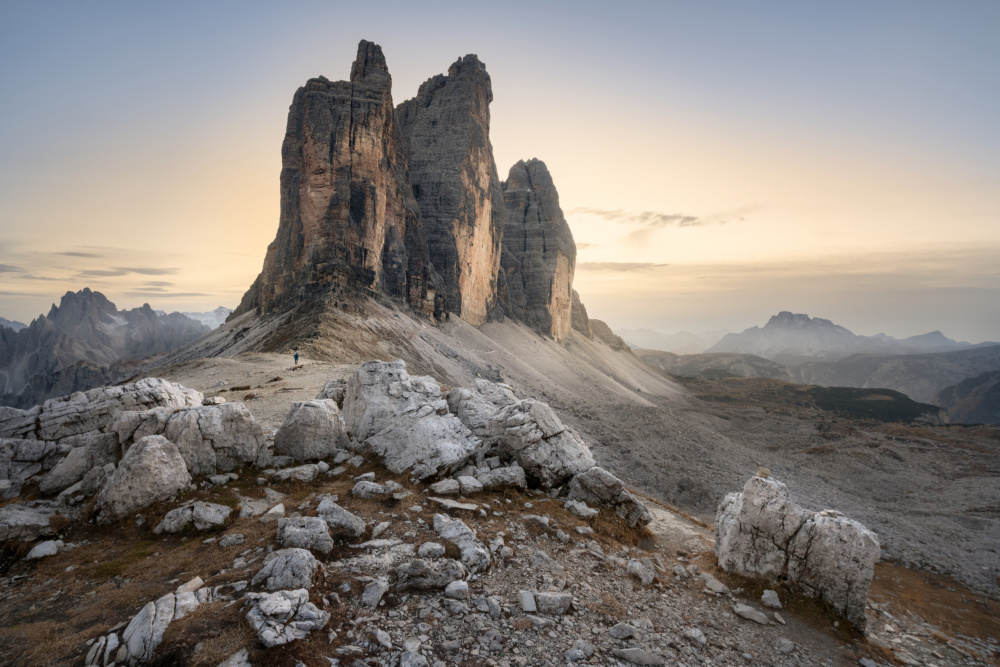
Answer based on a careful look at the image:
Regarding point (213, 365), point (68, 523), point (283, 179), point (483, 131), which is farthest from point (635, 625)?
point (483, 131)

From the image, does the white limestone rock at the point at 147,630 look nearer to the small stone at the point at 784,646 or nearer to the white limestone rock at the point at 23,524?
the white limestone rock at the point at 23,524

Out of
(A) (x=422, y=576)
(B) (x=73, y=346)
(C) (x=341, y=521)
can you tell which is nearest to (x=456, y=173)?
(C) (x=341, y=521)

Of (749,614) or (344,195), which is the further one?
(344,195)

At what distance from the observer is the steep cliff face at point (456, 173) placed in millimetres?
69750

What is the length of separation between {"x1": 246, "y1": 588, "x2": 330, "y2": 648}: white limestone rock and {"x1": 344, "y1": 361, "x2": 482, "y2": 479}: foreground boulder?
5.47 m

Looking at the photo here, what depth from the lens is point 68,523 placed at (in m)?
8.00

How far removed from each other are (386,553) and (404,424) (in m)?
5.12

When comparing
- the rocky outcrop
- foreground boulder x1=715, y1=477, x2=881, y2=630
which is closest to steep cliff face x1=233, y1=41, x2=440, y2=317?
foreground boulder x1=715, y1=477, x2=881, y2=630

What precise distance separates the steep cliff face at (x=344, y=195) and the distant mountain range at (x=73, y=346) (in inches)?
2824

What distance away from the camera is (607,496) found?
37.3 ft

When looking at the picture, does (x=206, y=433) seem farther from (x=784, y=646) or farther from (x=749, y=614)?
(x=784, y=646)

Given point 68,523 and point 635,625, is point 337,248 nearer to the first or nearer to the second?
point 68,523

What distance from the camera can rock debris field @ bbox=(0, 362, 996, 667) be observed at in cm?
555

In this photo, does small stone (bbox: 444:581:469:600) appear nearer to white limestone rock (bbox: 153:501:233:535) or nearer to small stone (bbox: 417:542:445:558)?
small stone (bbox: 417:542:445:558)
